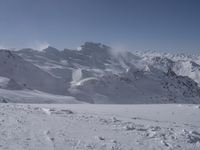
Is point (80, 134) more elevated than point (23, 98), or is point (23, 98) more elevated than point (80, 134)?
point (23, 98)

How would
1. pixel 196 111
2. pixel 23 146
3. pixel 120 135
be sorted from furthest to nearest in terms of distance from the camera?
pixel 196 111
pixel 120 135
pixel 23 146

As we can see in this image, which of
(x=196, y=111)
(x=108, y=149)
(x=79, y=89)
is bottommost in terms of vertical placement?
(x=108, y=149)

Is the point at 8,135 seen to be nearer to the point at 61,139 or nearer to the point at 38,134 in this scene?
the point at 38,134

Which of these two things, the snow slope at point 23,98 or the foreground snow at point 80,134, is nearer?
the foreground snow at point 80,134

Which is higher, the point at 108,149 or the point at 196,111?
the point at 196,111

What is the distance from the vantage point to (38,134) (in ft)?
46.0

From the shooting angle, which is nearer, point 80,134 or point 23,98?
point 80,134

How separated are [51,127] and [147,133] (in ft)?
16.6

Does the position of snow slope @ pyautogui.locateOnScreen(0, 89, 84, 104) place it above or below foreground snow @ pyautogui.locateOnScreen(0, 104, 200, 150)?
above

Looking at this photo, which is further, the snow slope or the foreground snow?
the snow slope

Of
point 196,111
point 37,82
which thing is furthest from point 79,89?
point 196,111

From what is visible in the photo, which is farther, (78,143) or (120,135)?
(120,135)

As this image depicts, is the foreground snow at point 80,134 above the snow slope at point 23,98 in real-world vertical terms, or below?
below

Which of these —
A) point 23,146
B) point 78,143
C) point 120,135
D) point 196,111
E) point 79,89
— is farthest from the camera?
point 79,89
